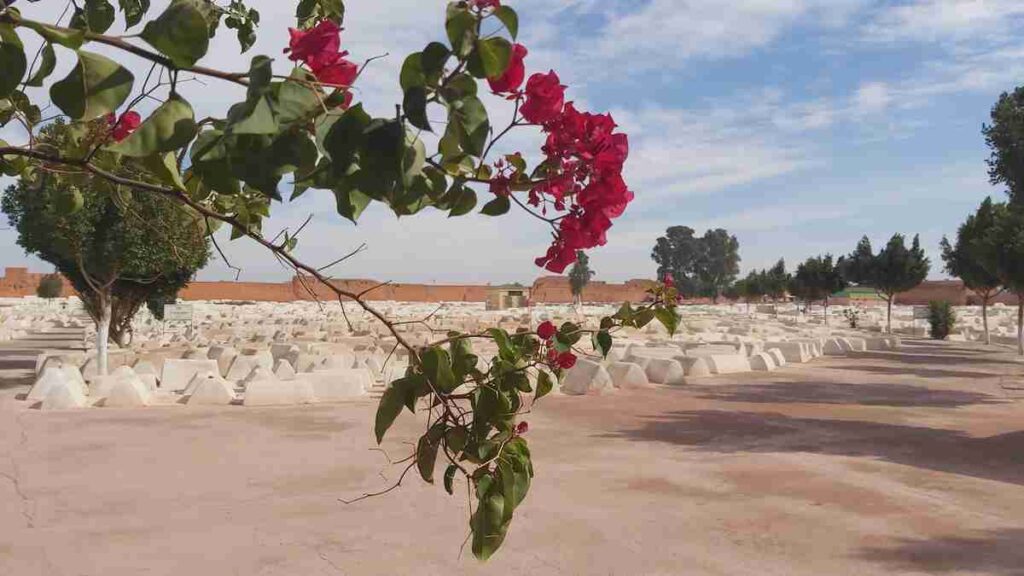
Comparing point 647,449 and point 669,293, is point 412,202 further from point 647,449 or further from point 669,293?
point 647,449

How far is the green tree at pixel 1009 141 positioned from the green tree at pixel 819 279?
26.7m

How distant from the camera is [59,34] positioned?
1.08 meters

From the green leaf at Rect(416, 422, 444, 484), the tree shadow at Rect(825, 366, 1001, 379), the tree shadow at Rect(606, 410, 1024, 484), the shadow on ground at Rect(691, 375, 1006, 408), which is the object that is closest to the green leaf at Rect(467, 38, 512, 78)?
the green leaf at Rect(416, 422, 444, 484)

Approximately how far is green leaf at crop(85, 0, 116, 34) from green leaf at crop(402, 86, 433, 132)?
1.03 m

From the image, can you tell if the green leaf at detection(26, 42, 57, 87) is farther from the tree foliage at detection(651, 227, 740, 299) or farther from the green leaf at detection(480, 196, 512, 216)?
the tree foliage at detection(651, 227, 740, 299)

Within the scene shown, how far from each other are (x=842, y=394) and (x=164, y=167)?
14978mm

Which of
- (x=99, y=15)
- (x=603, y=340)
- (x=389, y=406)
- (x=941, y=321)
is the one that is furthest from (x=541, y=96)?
(x=941, y=321)

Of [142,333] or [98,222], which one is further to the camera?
[142,333]

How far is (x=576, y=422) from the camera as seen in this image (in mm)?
11242

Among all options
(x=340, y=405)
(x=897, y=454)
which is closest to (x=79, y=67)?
(x=897, y=454)

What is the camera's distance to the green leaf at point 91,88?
3.51ft

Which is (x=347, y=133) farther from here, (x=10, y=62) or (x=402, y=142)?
(x=10, y=62)

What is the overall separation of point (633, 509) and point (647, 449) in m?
2.71

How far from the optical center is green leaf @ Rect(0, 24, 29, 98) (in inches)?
42.9
